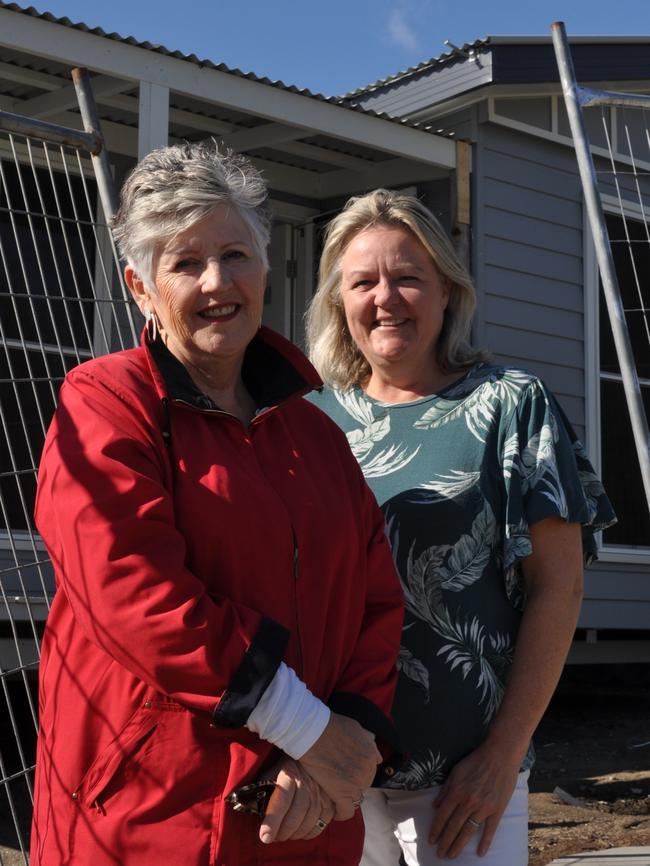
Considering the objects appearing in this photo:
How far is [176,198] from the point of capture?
1877mm

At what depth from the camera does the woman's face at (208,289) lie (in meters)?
1.89

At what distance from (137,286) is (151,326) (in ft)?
0.28

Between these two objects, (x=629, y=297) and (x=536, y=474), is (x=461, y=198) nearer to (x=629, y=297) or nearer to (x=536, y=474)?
(x=629, y=297)

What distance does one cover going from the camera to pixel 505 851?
2.19 metres

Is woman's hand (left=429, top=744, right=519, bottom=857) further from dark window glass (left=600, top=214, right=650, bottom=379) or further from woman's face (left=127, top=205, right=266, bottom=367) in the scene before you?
dark window glass (left=600, top=214, right=650, bottom=379)

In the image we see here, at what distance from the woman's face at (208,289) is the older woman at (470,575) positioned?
0.58 meters

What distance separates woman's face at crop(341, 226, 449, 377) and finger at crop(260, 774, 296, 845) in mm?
1081

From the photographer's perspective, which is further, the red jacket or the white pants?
the white pants

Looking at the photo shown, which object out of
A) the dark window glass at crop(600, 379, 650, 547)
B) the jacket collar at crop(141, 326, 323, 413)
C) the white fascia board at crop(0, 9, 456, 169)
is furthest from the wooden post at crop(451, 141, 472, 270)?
the jacket collar at crop(141, 326, 323, 413)

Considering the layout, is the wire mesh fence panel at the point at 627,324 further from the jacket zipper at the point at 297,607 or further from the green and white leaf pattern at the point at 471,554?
the jacket zipper at the point at 297,607

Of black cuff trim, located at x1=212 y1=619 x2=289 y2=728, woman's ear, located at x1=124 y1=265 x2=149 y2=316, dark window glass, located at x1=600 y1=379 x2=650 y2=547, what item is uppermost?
woman's ear, located at x1=124 y1=265 x2=149 y2=316

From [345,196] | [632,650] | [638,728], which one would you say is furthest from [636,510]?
[345,196]

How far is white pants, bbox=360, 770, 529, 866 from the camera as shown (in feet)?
7.13

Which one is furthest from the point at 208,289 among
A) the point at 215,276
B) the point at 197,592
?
the point at 197,592
